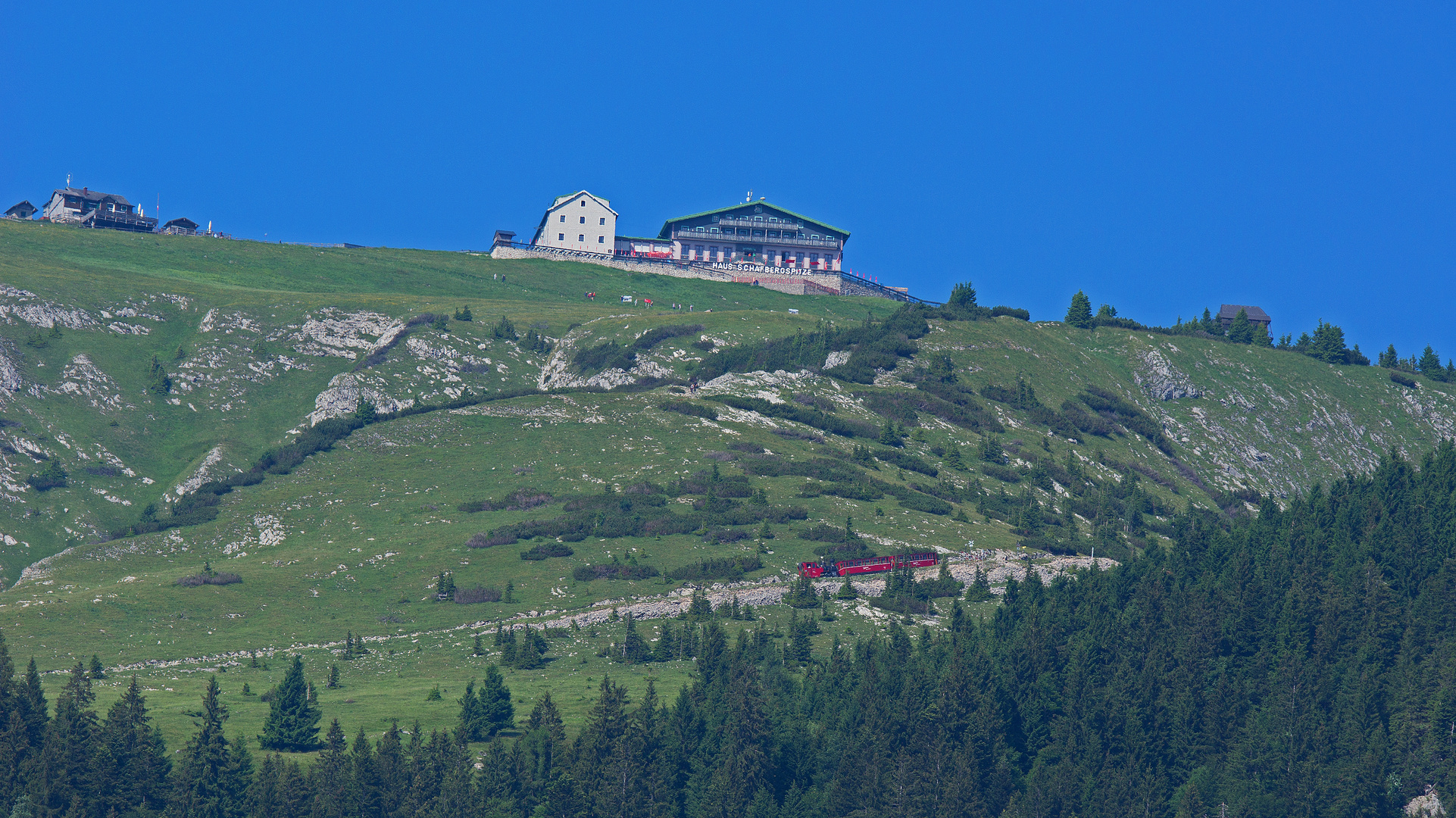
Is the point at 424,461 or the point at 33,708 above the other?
the point at 424,461

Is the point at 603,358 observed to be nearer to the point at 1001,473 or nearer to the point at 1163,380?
the point at 1001,473

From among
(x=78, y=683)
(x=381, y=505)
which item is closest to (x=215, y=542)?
(x=381, y=505)

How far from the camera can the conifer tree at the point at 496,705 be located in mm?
93312

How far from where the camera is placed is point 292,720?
91750mm

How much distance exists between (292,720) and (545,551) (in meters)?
37.2

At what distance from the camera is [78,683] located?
87625 millimetres

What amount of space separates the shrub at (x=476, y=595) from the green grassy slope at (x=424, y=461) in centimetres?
87

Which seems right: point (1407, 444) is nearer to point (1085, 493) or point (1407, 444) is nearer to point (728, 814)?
point (1085, 493)

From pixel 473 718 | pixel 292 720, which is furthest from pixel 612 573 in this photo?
pixel 292 720

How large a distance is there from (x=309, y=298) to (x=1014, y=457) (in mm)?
88971

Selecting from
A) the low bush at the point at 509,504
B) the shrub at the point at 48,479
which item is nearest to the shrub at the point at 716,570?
the low bush at the point at 509,504

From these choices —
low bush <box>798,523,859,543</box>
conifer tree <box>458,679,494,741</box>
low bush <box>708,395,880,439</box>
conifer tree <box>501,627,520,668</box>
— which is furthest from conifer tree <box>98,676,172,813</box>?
low bush <box>708,395,880,439</box>

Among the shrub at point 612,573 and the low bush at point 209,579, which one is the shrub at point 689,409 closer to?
the shrub at point 612,573

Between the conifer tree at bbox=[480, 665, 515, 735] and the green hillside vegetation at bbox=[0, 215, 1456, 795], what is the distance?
99.0 inches
